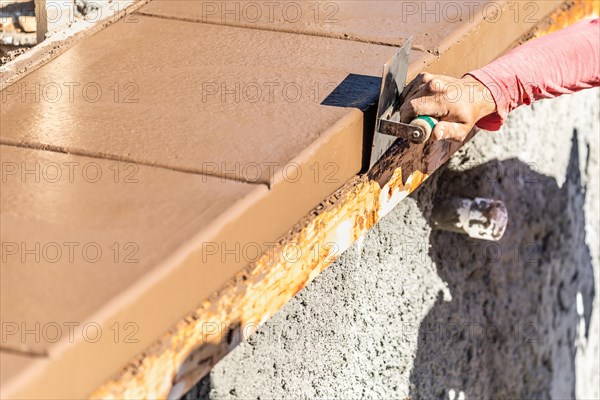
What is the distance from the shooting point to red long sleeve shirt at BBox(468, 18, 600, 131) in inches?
91.1

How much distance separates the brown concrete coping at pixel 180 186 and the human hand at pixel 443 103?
3.8 inches

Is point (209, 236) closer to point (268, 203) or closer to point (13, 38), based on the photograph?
point (268, 203)

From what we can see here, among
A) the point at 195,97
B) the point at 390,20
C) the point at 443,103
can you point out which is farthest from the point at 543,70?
the point at 195,97

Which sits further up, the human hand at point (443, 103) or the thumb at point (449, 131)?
the human hand at point (443, 103)

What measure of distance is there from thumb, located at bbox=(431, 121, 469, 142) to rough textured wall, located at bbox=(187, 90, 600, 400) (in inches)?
20.1

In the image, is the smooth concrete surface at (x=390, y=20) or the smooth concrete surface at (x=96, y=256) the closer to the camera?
the smooth concrete surface at (x=96, y=256)

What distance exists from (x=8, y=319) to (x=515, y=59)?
57.8 inches

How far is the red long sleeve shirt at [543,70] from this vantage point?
7.59ft

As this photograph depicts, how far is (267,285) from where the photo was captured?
5.90 feet

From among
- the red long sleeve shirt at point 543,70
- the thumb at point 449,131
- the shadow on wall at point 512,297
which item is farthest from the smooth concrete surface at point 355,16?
the shadow on wall at point 512,297

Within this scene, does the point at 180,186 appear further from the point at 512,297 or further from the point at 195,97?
the point at 512,297

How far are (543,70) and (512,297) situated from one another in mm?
1313

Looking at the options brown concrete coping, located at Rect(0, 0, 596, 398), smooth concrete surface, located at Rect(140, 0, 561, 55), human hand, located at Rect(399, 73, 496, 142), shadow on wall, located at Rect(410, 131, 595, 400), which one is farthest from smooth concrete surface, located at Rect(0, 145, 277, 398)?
shadow on wall, located at Rect(410, 131, 595, 400)

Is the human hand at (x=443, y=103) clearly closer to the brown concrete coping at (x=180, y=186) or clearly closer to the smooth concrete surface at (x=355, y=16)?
the brown concrete coping at (x=180, y=186)
